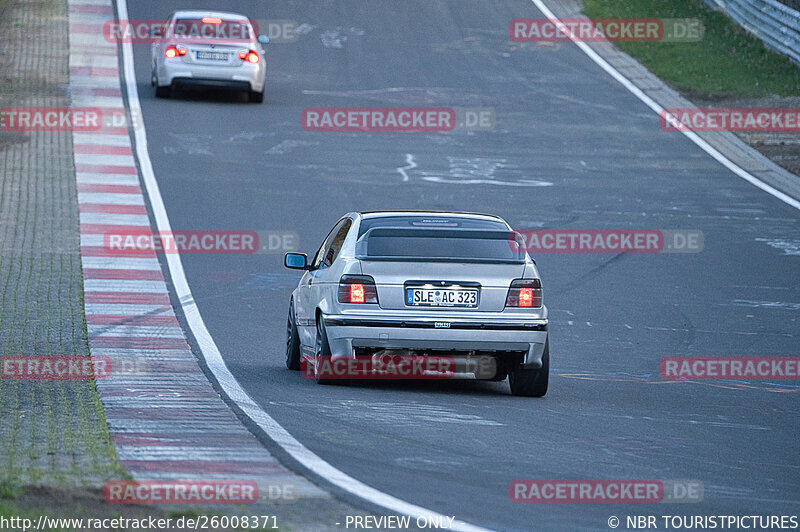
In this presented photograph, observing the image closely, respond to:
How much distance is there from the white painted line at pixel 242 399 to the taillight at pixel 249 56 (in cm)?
358

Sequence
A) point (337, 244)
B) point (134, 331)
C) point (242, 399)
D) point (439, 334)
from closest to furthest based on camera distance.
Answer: point (242, 399)
point (439, 334)
point (337, 244)
point (134, 331)

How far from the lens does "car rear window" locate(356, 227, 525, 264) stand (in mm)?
10812

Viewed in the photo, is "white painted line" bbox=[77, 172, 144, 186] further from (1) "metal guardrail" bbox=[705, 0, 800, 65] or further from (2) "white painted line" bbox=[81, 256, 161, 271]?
(1) "metal guardrail" bbox=[705, 0, 800, 65]

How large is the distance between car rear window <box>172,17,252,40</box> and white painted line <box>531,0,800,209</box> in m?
8.90

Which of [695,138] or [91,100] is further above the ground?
[91,100]

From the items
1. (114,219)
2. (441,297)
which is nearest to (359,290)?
(441,297)

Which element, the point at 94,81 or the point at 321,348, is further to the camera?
the point at 94,81

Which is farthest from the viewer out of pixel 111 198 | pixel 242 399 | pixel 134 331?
pixel 111 198

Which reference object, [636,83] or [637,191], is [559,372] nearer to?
[637,191]

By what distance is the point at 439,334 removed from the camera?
34.2 ft

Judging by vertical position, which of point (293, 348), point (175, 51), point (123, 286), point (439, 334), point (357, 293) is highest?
point (357, 293)

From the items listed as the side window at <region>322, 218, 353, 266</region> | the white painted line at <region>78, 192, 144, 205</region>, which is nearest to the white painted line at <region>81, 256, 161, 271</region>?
the white painted line at <region>78, 192, 144, 205</region>

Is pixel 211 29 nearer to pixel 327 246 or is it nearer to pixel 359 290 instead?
pixel 327 246

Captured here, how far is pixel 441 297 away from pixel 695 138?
57.8 ft
